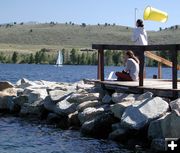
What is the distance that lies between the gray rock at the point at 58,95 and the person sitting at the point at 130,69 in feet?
7.44

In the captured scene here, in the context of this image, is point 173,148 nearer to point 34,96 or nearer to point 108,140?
point 108,140

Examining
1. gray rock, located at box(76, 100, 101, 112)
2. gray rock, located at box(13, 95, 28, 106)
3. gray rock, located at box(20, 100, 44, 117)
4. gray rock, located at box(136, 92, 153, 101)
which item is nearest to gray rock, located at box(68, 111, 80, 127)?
gray rock, located at box(76, 100, 101, 112)

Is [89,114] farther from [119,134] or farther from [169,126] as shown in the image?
[169,126]

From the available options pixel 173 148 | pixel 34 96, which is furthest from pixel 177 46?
pixel 34 96

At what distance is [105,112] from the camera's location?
61.9ft

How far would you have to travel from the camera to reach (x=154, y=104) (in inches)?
660

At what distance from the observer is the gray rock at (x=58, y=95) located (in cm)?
2175

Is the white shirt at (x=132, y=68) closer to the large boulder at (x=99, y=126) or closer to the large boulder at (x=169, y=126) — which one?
the large boulder at (x=99, y=126)

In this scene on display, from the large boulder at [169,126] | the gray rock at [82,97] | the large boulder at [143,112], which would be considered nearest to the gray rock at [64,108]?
the gray rock at [82,97]

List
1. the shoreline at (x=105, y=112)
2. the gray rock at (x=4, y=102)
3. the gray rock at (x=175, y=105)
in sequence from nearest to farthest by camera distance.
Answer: the shoreline at (x=105, y=112) < the gray rock at (x=175, y=105) < the gray rock at (x=4, y=102)

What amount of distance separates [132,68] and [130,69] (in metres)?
0.20

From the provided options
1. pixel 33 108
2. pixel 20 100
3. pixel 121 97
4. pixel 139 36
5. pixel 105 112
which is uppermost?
pixel 139 36

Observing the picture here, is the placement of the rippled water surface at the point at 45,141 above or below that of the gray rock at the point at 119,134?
below

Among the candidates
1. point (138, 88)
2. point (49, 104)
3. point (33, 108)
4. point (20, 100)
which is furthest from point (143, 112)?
point (20, 100)
